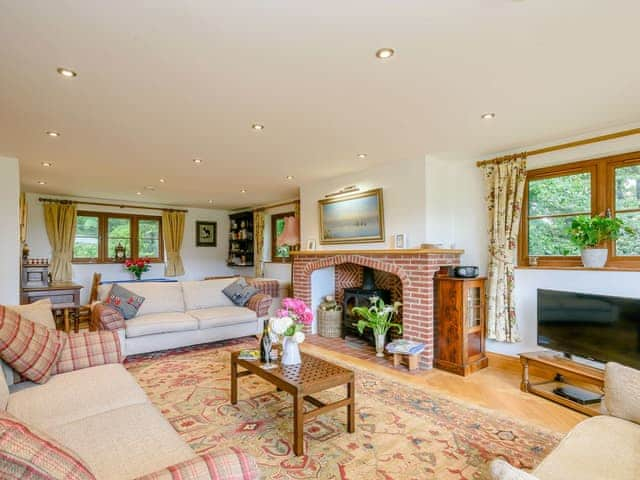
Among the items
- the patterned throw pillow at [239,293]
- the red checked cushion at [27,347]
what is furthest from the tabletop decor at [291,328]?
the patterned throw pillow at [239,293]

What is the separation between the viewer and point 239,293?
5180 mm

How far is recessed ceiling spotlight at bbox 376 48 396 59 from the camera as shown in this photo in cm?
194

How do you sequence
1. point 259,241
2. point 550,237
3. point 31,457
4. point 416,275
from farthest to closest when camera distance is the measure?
1. point 259,241
2. point 416,275
3. point 550,237
4. point 31,457

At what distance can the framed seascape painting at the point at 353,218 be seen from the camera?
455cm

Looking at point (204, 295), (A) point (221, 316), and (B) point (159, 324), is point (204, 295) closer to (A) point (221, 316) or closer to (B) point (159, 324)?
(A) point (221, 316)

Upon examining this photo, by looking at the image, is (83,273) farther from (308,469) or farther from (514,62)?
(514,62)

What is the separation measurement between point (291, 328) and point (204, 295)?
2.87 m

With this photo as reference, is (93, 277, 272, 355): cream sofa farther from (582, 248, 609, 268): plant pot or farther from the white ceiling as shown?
(582, 248, 609, 268): plant pot

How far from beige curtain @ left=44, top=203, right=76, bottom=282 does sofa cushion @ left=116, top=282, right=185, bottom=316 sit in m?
2.95

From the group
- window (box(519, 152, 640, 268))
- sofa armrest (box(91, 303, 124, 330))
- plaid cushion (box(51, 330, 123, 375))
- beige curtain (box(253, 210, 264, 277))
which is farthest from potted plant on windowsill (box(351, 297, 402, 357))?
beige curtain (box(253, 210, 264, 277))

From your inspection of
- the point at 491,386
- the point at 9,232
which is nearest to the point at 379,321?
the point at 491,386

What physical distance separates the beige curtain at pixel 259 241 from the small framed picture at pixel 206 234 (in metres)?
1.46

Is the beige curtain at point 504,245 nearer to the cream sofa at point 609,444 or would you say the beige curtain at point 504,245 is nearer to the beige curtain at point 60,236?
the cream sofa at point 609,444

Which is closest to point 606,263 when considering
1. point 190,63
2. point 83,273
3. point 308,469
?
point 308,469
